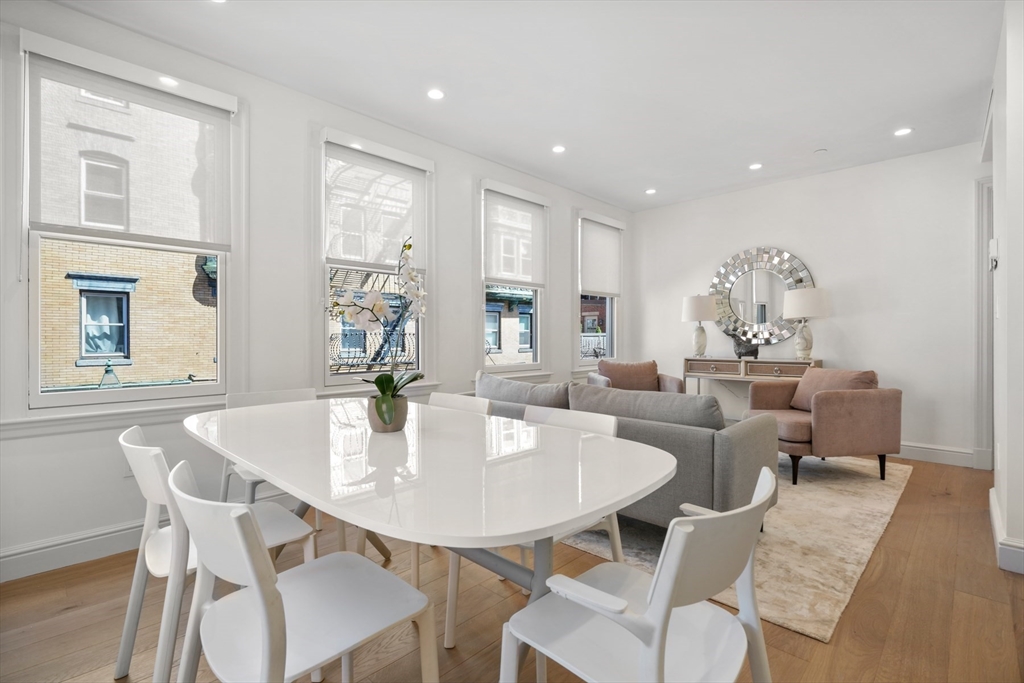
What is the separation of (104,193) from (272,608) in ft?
8.88

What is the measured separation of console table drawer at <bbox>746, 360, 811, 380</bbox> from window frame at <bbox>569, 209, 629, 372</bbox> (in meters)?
1.66

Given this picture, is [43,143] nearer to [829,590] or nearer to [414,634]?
[414,634]

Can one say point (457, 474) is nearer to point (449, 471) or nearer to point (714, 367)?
point (449, 471)

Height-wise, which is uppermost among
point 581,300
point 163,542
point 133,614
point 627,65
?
point 627,65

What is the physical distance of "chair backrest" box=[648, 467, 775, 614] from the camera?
0.75 metres

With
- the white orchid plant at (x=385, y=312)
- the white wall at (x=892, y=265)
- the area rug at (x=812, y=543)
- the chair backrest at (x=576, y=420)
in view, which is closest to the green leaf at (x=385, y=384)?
the white orchid plant at (x=385, y=312)

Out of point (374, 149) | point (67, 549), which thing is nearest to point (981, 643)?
point (67, 549)

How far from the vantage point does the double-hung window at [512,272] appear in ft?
15.0

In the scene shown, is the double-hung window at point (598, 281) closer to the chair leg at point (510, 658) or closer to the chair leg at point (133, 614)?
the chair leg at point (133, 614)

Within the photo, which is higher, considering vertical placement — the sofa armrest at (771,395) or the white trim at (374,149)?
the white trim at (374,149)

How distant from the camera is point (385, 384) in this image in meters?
1.61

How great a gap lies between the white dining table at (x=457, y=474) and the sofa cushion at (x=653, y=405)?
3.23 ft

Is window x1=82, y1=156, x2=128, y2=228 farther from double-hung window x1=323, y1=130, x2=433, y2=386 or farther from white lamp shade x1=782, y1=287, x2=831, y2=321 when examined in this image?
white lamp shade x1=782, y1=287, x2=831, y2=321

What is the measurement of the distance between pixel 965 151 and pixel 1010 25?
7.98ft
